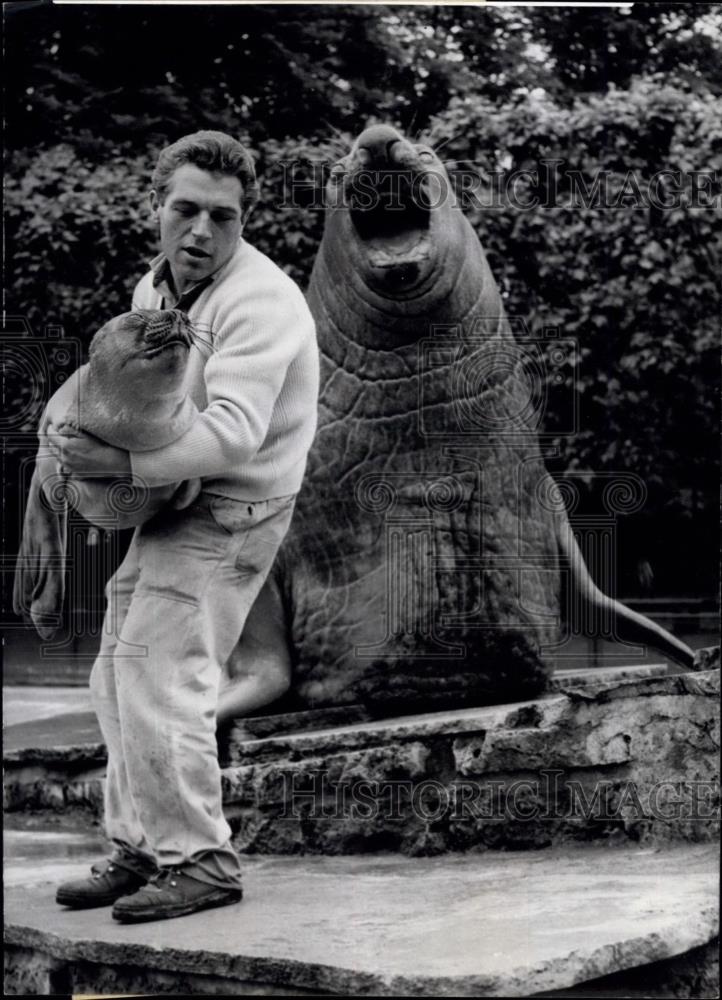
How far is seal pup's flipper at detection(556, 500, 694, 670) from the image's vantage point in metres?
4.89

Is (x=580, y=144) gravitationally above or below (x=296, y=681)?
above

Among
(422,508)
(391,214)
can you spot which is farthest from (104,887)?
(391,214)

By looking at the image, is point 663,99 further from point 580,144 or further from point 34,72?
point 34,72

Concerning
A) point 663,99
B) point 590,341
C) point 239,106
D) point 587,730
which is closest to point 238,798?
point 587,730

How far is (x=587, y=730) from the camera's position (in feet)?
15.7

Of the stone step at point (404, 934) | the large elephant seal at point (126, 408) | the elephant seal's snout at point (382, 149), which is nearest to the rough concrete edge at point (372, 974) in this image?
the stone step at point (404, 934)

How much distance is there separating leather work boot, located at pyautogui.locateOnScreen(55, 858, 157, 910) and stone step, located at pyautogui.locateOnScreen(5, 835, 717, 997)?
0.04m

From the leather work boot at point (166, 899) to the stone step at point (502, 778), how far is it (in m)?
0.66

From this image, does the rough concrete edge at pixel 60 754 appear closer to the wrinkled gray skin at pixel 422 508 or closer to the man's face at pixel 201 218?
the wrinkled gray skin at pixel 422 508

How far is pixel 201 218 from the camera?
4.15 m

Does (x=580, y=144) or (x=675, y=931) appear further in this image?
(x=580, y=144)

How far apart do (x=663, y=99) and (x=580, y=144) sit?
0.26 m

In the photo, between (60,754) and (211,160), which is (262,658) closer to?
(60,754)

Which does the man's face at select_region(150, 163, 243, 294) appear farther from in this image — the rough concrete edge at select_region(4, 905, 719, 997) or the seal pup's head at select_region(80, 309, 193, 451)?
the rough concrete edge at select_region(4, 905, 719, 997)
